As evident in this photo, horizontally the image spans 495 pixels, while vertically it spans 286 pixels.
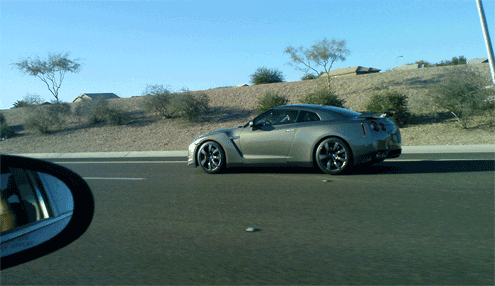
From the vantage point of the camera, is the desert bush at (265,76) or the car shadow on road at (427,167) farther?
the desert bush at (265,76)

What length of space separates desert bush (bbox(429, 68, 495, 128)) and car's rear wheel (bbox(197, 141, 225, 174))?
40.5 feet

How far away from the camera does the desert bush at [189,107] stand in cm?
2836

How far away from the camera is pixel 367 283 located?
12.0 ft

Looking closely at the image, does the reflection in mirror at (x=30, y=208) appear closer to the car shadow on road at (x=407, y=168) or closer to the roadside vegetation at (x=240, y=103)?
the car shadow on road at (x=407, y=168)

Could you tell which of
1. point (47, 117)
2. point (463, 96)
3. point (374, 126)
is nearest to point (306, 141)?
point (374, 126)

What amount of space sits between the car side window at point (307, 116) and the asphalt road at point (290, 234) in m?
1.39

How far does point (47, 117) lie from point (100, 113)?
3.78m

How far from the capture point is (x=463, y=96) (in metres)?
18.5

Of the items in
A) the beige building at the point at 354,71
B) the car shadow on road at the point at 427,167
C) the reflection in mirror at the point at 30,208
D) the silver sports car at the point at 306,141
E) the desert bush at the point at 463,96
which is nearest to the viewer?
the reflection in mirror at the point at 30,208

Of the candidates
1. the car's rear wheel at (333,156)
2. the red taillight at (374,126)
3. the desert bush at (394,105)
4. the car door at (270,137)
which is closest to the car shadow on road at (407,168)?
the car's rear wheel at (333,156)

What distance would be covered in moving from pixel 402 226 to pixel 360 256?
1.21m

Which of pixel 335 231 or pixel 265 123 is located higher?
pixel 265 123

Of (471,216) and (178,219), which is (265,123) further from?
(471,216)

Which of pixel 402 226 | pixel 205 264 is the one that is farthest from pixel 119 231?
pixel 402 226
